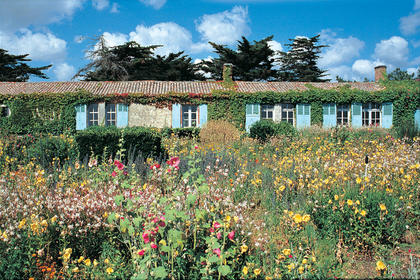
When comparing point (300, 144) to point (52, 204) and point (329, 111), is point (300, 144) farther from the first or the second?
point (329, 111)

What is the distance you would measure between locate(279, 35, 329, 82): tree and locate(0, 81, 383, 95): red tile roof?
8.54m

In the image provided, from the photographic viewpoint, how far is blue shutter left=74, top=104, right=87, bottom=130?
17.6 meters

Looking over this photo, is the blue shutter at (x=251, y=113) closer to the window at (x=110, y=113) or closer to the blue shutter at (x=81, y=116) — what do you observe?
the window at (x=110, y=113)

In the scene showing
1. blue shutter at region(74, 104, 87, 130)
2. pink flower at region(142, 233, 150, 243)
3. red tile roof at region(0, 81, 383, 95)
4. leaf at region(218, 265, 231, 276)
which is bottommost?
leaf at region(218, 265, 231, 276)

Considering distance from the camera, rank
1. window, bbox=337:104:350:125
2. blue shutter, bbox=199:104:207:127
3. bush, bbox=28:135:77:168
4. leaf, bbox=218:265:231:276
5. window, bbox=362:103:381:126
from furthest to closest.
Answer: window, bbox=362:103:381:126 → window, bbox=337:104:350:125 → blue shutter, bbox=199:104:207:127 → bush, bbox=28:135:77:168 → leaf, bbox=218:265:231:276

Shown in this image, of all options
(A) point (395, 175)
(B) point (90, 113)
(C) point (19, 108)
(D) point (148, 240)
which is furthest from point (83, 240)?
(C) point (19, 108)

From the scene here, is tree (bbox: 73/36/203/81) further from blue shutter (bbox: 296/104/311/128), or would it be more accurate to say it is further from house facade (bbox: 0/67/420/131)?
blue shutter (bbox: 296/104/311/128)

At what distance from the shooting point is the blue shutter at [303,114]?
61.2 feet

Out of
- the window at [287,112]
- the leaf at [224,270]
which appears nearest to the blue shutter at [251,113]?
the window at [287,112]

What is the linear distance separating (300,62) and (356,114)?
38.9 feet

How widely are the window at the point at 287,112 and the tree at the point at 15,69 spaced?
859 inches

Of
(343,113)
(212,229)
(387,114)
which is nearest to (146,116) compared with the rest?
(343,113)

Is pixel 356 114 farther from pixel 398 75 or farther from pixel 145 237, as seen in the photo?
pixel 398 75

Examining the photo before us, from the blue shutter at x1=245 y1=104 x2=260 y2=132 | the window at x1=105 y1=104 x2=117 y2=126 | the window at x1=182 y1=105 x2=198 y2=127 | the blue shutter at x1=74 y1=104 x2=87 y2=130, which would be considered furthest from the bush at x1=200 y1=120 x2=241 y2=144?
the blue shutter at x1=74 y1=104 x2=87 y2=130
